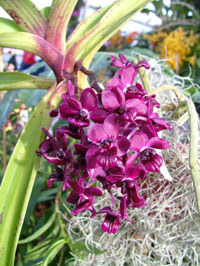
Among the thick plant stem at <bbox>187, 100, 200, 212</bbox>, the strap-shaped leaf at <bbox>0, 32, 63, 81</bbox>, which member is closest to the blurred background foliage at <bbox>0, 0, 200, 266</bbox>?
the strap-shaped leaf at <bbox>0, 32, 63, 81</bbox>

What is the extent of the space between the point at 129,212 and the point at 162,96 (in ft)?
0.87

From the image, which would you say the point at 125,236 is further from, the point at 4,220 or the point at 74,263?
the point at 4,220

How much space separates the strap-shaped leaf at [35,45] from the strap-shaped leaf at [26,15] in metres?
0.03

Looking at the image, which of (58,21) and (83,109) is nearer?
(83,109)

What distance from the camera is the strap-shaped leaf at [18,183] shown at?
44 centimetres

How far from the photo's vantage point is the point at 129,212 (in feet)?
1.82

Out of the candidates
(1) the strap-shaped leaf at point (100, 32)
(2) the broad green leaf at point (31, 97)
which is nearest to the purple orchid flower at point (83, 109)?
(1) the strap-shaped leaf at point (100, 32)

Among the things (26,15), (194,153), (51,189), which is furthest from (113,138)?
(51,189)

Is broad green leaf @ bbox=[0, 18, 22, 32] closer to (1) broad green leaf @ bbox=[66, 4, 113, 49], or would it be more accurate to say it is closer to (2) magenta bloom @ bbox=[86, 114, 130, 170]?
(1) broad green leaf @ bbox=[66, 4, 113, 49]

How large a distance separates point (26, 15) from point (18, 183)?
27cm

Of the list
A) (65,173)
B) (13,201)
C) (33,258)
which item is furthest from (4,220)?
(33,258)

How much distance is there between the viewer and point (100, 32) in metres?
0.45

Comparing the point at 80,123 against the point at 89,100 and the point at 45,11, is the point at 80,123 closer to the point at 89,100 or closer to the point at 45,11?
the point at 89,100

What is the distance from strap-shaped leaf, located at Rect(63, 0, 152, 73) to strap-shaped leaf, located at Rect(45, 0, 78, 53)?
31 mm
